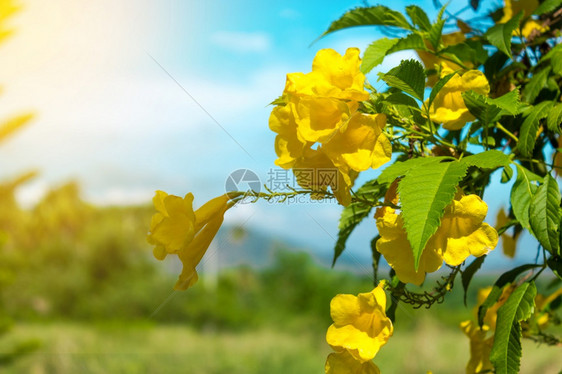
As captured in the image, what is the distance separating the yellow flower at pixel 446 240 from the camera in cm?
40

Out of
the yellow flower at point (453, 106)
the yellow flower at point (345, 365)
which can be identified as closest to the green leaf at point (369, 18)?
the yellow flower at point (453, 106)

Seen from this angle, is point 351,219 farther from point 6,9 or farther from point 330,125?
point 6,9

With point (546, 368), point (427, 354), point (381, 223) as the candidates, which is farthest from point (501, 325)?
point (427, 354)

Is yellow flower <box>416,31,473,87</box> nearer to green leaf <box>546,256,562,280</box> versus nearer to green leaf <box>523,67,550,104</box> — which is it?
green leaf <box>523,67,550,104</box>

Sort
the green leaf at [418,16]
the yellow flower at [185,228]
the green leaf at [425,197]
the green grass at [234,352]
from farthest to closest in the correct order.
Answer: the green grass at [234,352]
the green leaf at [418,16]
the yellow flower at [185,228]
the green leaf at [425,197]

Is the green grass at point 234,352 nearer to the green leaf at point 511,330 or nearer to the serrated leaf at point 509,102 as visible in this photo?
the green leaf at point 511,330

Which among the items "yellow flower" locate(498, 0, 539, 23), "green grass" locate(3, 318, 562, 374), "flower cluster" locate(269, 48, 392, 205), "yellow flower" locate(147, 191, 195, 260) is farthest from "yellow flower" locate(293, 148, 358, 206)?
"green grass" locate(3, 318, 562, 374)

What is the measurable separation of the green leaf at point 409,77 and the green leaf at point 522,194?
141mm

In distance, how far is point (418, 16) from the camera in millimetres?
558

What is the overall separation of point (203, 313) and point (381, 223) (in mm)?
4087

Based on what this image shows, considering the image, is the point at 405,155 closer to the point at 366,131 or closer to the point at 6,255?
the point at 366,131

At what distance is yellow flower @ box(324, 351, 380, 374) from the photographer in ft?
1.38

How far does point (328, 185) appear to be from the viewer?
43cm

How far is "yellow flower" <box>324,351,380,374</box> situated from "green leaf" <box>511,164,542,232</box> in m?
0.18
